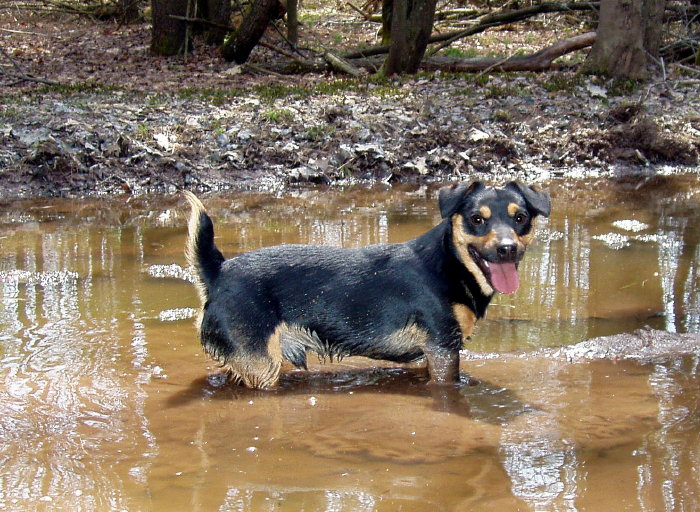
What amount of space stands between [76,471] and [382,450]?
59.4 inches

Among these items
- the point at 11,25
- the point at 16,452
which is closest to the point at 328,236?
the point at 16,452

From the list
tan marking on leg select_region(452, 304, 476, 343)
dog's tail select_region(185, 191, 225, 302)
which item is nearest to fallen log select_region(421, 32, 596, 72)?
tan marking on leg select_region(452, 304, 476, 343)

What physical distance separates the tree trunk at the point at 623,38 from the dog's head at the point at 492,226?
991cm

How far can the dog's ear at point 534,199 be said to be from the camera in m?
5.14

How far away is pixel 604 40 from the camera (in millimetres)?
14180

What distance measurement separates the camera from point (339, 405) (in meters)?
4.96

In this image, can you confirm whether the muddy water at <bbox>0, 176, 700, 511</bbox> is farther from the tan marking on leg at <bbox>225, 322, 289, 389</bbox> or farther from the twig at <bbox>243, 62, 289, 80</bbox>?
the twig at <bbox>243, 62, 289, 80</bbox>

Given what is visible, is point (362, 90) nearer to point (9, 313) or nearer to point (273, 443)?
point (9, 313)

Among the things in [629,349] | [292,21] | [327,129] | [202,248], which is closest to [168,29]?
[292,21]

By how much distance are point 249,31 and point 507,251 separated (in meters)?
12.4

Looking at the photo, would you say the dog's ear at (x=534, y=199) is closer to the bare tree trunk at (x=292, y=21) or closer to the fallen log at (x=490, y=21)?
the fallen log at (x=490, y=21)

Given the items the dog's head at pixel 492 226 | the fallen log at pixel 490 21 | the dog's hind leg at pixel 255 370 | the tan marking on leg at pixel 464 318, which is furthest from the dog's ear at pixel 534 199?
the fallen log at pixel 490 21

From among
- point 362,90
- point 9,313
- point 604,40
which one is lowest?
point 9,313

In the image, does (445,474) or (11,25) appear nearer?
(445,474)
